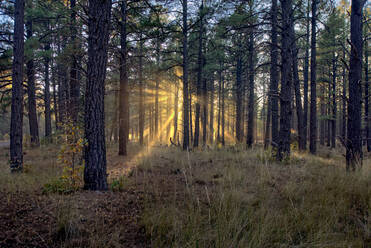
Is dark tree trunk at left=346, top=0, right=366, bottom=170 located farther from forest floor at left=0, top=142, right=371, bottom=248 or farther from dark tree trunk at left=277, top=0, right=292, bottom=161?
dark tree trunk at left=277, top=0, right=292, bottom=161

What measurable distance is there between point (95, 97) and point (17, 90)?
A: 3.94m

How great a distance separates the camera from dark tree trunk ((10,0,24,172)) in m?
5.45

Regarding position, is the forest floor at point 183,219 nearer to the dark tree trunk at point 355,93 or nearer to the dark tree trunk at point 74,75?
the dark tree trunk at point 355,93

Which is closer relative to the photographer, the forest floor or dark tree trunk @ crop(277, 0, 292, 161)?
the forest floor

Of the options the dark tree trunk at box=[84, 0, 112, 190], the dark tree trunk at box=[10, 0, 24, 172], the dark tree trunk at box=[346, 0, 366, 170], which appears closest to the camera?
the dark tree trunk at box=[84, 0, 112, 190]

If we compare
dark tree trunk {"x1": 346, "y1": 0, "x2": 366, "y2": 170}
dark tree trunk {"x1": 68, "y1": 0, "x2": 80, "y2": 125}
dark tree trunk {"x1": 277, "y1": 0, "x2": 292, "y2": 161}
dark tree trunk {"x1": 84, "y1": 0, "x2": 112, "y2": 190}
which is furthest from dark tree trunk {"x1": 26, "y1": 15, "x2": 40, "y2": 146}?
dark tree trunk {"x1": 346, "y1": 0, "x2": 366, "y2": 170}

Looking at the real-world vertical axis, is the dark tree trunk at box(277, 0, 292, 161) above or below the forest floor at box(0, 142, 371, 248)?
above

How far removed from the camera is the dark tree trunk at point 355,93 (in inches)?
187

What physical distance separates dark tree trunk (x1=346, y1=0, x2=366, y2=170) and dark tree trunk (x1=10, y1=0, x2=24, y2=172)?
9339mm

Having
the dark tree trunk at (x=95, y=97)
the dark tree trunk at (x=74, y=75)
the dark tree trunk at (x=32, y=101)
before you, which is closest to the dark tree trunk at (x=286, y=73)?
the dark tree trunk at (x=95, y=97)

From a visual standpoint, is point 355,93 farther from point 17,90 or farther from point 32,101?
point 32,101

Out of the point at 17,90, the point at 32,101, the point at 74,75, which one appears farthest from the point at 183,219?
the point at 32,101

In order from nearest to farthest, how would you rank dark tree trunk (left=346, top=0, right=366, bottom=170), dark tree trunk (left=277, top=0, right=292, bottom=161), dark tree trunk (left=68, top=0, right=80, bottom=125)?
1. dark tree trunk (left=346, top=0, right=366, bottom=170)
2. dark tree trunk (left=68, top=0, right=80, bottom=125)
3. dark tree trunk (left=277, top=0, right=292, bottom=161)

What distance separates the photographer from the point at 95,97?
346 cm
